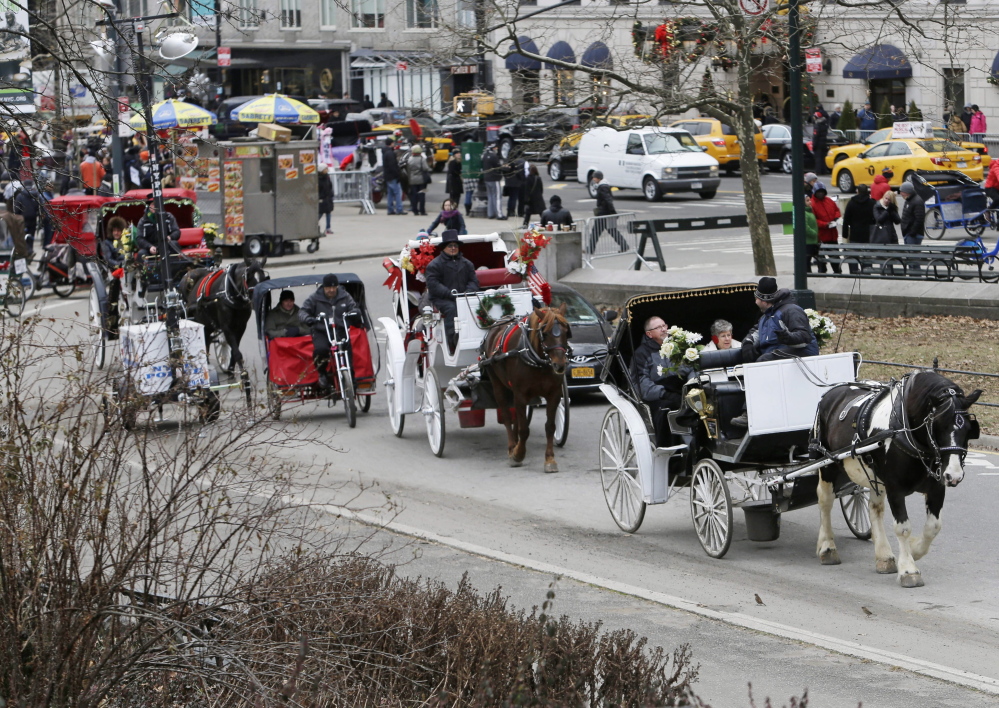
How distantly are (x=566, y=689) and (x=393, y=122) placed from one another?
51.3m

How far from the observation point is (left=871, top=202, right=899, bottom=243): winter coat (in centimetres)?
2525

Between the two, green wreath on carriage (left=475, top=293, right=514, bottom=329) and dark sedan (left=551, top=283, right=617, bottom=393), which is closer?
green wreath on carriage (left=475, top=293, right=514, bottom=329)

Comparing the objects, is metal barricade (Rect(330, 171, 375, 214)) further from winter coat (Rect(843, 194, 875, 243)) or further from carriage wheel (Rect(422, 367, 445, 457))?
carriage wheel (Rect(422, 367, 445, 457))

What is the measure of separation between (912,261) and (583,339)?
23.0ft

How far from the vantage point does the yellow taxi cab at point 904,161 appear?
3828 cm

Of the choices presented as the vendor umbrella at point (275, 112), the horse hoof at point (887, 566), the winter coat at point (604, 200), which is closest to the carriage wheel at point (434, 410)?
the horse hoof at point (887, 566)

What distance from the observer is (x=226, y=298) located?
58.1 feet

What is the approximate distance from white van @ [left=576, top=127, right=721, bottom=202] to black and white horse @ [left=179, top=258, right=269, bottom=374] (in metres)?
21.9

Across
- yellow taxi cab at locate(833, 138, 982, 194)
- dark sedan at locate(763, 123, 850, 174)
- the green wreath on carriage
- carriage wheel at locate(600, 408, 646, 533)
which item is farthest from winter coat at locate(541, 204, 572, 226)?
dark sedan at locate(763, 123, 850, 174)

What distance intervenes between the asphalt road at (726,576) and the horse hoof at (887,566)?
6cm

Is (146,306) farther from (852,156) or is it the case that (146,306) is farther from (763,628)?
(852,156)

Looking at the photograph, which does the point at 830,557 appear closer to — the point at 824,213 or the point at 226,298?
the point at 226,298

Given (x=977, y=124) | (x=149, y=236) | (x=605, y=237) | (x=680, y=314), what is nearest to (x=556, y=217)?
(x=605, y=237)

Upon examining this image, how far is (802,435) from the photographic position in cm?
→ 1048
